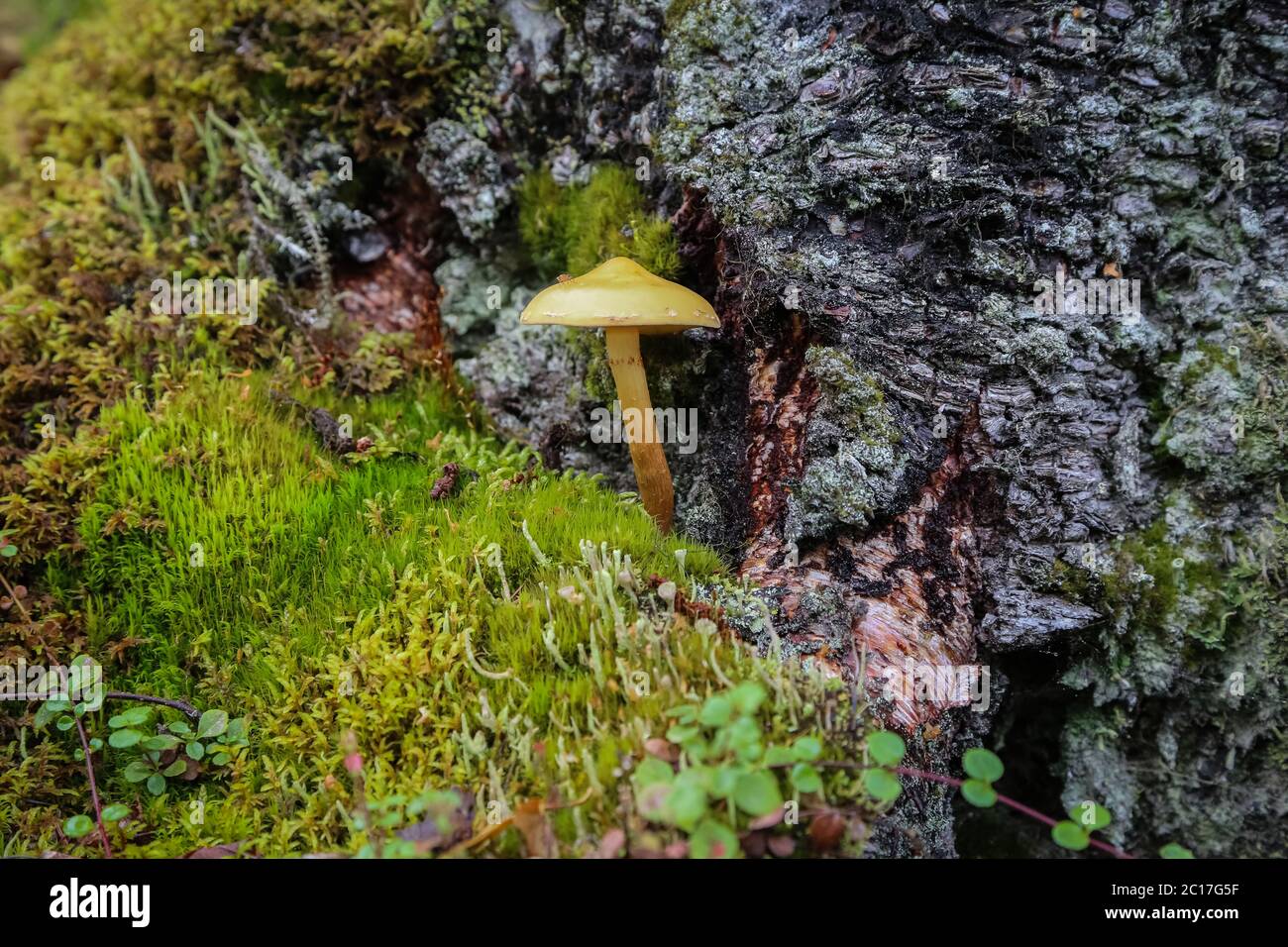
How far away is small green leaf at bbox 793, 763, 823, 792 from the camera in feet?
6.91

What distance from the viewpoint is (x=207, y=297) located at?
447 cm

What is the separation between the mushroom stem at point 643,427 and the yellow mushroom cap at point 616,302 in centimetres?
32

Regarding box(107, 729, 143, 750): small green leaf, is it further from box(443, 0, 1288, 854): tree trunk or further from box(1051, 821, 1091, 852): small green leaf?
box(1051, 821, 1091, 852): small green leaf

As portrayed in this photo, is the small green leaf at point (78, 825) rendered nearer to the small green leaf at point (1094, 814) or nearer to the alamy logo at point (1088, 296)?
the small green leaf at point (1094, 814)

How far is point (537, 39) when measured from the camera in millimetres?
4535

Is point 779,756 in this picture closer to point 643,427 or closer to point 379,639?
point 379,639

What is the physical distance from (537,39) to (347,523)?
2909 mm

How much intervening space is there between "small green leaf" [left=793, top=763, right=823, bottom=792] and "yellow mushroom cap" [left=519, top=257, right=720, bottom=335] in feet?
5.66

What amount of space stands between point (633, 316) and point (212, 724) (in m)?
2.14

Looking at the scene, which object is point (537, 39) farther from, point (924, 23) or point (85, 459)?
point (85, 459)

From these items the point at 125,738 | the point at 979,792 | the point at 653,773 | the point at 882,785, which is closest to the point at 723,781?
the point at 653,773

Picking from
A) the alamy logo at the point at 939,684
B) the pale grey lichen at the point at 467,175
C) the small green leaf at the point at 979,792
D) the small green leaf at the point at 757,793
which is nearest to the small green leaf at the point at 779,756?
the small green leaf at the point at 757,793
